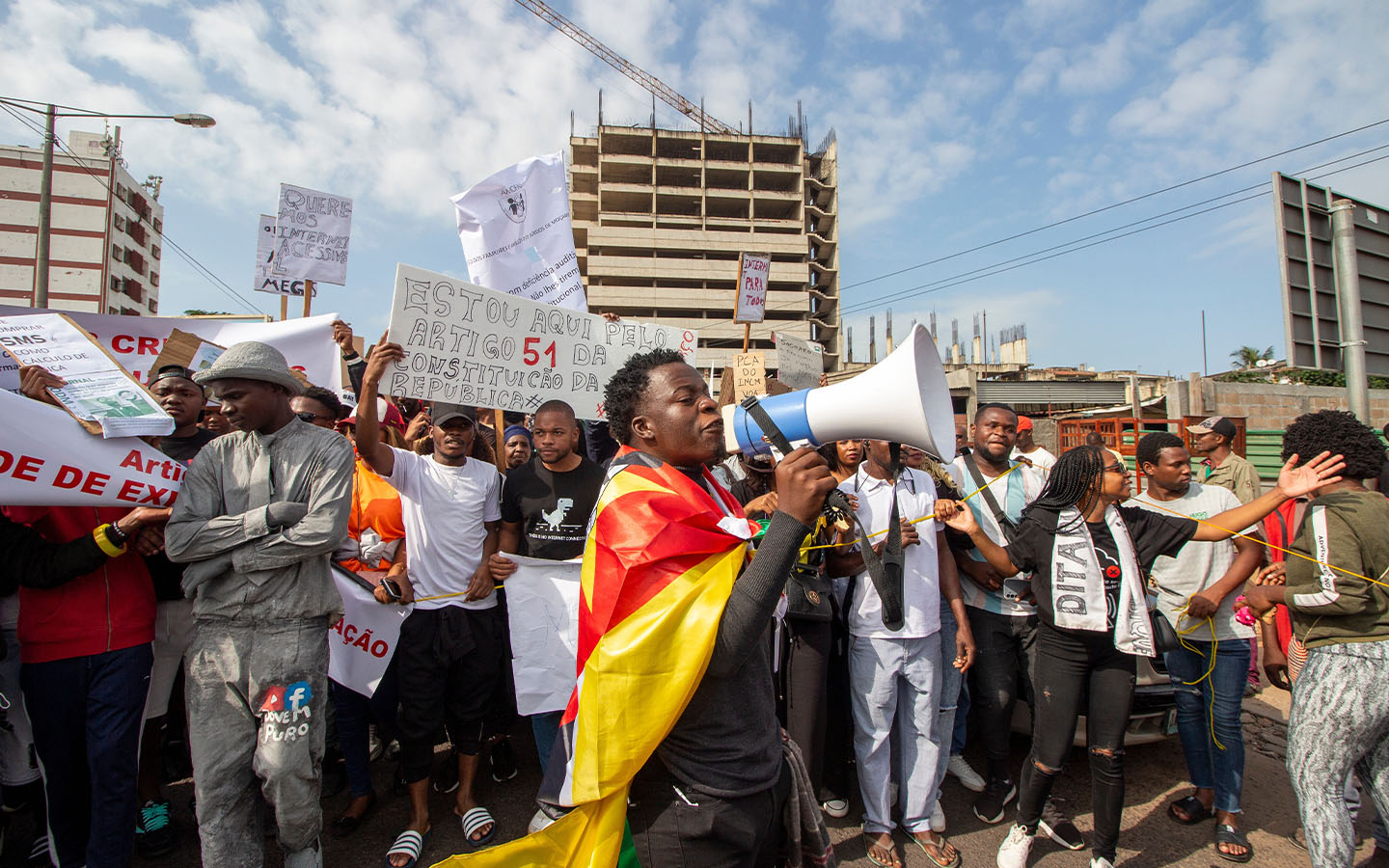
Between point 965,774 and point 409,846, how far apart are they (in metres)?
2.87

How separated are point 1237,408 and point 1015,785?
52.2 ft

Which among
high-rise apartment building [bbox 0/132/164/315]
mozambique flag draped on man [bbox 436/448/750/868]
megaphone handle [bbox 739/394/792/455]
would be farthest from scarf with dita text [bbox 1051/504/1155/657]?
high-rise apartment building [bbox 0/132/164/315]

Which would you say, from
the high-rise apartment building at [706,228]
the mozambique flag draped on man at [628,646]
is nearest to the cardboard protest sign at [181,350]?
the mozambique flag draped on man at [628,646]

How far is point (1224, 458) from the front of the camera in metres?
5.91

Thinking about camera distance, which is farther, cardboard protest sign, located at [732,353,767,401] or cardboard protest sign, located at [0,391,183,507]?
cardboard protest sign, located at [732,353,767,401]

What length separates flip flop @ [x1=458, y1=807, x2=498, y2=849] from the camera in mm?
3227

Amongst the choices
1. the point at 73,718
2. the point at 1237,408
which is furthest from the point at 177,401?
the point at 1237,408

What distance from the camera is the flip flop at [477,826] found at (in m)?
3.23

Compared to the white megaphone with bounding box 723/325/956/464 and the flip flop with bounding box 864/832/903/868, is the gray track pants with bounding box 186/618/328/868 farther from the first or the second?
the flip flop with bounding box 864/832/903/868

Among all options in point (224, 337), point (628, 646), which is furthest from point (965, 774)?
point (224, 337)

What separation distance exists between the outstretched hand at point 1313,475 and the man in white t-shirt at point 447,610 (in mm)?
3587

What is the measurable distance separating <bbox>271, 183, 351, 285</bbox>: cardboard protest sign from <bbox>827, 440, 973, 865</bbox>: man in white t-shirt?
5063 mm

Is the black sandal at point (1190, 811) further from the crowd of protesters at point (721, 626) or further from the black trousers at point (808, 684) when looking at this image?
the black trousers at point (808, 684)

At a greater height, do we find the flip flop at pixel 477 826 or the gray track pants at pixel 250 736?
the gray track pants at pixel 250 736
